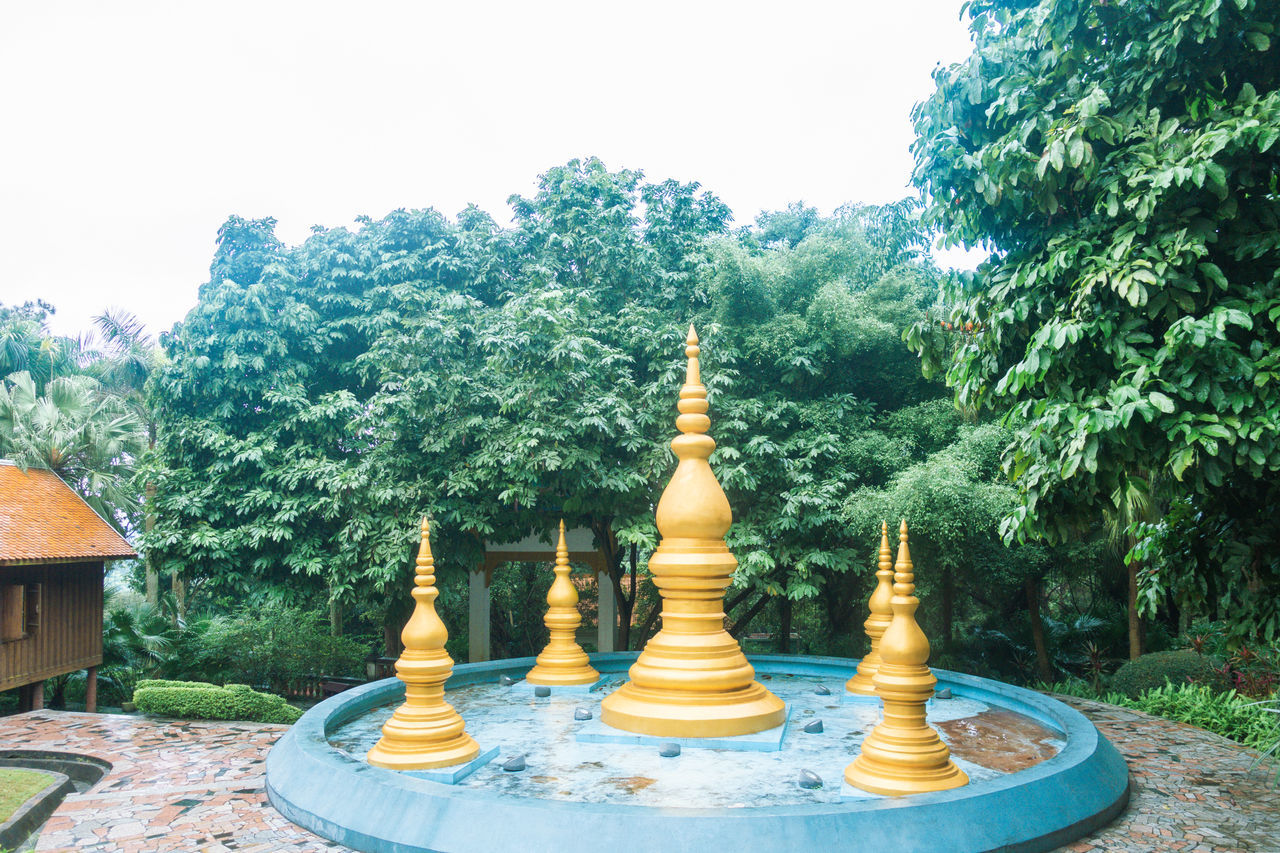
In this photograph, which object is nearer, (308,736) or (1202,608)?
(1202,608)

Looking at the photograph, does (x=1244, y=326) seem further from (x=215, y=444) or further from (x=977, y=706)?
(x=215, y=444)

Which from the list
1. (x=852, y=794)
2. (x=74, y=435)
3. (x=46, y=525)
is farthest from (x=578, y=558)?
(x=852, y=794)

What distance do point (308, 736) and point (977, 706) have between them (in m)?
7.04

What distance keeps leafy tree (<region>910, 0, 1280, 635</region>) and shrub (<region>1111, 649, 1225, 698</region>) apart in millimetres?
7138

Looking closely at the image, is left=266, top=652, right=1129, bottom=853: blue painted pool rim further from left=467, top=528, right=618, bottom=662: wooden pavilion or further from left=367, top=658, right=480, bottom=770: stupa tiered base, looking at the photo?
left=467, top=528, right=618, bottom=662: wooden pavilion

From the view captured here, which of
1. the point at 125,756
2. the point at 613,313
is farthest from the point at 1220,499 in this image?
the point at 613,313

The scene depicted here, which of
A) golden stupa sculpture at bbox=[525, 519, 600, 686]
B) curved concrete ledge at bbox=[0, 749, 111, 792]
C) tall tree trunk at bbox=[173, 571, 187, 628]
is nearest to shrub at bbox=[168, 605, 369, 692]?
tall tree trunk at bbox=[173, 571, 187, 628]

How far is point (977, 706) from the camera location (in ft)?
32.9

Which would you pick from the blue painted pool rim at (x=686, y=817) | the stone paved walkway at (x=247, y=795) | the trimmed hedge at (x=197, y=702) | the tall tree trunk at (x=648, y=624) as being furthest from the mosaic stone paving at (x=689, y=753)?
the tall tree trunk at (x=648, y=624)

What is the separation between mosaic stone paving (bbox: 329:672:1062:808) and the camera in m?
6.52

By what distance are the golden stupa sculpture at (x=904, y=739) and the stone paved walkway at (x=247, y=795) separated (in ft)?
3.21

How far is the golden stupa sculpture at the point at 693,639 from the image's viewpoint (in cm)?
783

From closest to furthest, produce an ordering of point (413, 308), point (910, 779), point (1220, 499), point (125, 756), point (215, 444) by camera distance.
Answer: point (910, 779), point (1220, 499), point (125, 756), point (215, 444), point (413, 308)

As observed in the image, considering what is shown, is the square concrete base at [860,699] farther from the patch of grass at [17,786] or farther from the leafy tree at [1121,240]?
the patch of grass at [17,786]
